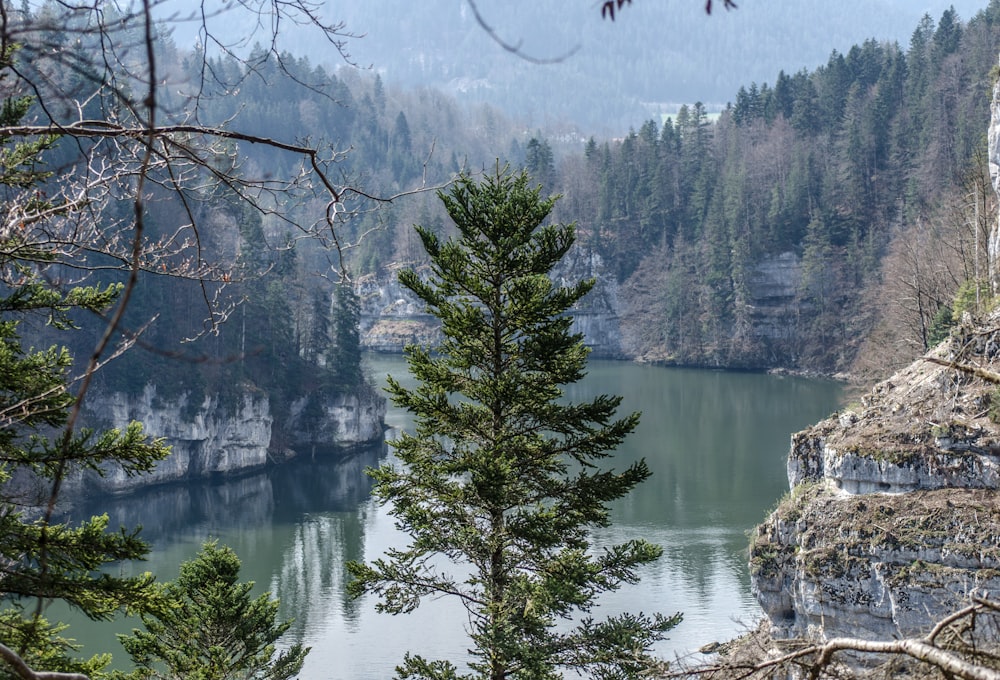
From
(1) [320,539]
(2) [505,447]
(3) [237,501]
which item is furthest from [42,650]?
(3) [237,501]

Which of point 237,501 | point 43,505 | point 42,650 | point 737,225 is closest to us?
point 43,505

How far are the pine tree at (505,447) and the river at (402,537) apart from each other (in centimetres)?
440

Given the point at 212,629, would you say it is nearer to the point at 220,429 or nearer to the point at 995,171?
the point at 995,171

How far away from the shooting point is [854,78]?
77000mm

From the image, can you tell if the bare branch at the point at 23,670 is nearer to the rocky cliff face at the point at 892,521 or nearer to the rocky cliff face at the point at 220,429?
the rocky cliff face at the point at 892,521

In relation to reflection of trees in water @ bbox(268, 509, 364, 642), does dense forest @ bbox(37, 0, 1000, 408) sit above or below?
above

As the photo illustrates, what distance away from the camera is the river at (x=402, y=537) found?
74.2 ft

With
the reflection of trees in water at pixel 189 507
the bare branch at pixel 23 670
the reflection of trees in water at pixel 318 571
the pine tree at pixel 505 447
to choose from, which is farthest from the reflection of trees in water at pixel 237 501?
the bare branch at pixel 23 670

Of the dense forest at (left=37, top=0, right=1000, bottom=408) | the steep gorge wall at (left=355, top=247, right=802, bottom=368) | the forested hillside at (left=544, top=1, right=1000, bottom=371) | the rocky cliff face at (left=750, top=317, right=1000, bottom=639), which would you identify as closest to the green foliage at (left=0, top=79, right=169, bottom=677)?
the rocky cliff face at (left=750, top=317, right=1000, bottom=639)

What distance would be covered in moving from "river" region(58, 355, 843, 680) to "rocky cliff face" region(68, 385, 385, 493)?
1.06m

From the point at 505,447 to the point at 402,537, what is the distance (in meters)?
21.4

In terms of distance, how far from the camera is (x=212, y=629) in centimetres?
1114

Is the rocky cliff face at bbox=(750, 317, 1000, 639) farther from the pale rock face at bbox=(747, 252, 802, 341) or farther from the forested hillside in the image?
the pale rock face at bbox=(747, 252, 802, 341)

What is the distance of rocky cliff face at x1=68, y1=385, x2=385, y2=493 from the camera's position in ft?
133
